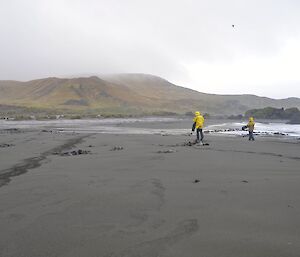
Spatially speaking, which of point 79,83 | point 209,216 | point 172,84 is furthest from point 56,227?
point 172,84

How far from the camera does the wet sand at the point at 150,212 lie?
3.57 metres

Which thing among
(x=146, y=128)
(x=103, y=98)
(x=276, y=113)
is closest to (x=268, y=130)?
(x=146, y=128)

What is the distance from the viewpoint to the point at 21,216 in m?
4.62

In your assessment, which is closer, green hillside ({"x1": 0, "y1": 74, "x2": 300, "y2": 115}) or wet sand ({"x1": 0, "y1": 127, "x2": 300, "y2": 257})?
wet sand ({"x1": 0, "y1": 127, "x2": 300, "y2": 257})

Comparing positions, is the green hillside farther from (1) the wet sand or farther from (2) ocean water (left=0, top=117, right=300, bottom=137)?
(1) the wet sand

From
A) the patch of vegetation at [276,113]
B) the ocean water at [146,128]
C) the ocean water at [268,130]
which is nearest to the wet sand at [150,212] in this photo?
the ocean water at [146,128]

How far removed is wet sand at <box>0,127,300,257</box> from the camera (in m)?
3.57

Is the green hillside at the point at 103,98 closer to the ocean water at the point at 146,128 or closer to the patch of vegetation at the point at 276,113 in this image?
the patch of vegetation at the point at 276,113

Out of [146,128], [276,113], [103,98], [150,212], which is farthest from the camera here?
[103,98]

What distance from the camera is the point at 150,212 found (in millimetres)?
4742

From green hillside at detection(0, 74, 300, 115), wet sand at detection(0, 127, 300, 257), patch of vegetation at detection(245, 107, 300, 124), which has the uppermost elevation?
green hillside at detection(0, 74, 300, 115)

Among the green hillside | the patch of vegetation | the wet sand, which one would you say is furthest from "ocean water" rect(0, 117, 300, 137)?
the green hillside

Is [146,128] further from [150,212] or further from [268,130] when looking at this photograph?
[150,212]

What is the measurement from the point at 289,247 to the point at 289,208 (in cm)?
143
